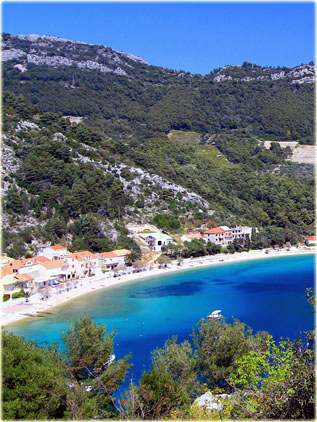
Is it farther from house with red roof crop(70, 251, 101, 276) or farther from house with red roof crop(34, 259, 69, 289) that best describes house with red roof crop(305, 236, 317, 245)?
house with red roof crop(34, 259, 69, 289)

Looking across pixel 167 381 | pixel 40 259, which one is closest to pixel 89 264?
pixel 40 259

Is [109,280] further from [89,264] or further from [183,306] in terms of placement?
[183,306]

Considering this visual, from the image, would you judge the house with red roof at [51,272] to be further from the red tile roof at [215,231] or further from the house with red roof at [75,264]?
the red tile roof at [215,231]

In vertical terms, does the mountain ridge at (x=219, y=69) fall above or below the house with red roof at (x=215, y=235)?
above

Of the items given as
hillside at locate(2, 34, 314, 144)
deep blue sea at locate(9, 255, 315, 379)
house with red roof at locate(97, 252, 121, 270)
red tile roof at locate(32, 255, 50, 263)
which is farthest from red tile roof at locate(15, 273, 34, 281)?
hillside at locate(2, 34, 314, 144)

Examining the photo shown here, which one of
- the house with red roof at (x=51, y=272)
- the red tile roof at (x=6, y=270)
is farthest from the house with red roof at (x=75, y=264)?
the red tile roof at (x=6, y=270)

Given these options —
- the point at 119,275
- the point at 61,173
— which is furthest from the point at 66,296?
the point at 61,173

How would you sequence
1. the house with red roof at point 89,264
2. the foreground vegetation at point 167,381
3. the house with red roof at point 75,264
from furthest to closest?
the house with red roof at point 89,264, the house with red roof at point 75,264, the foreground vegetation at point 167,381
